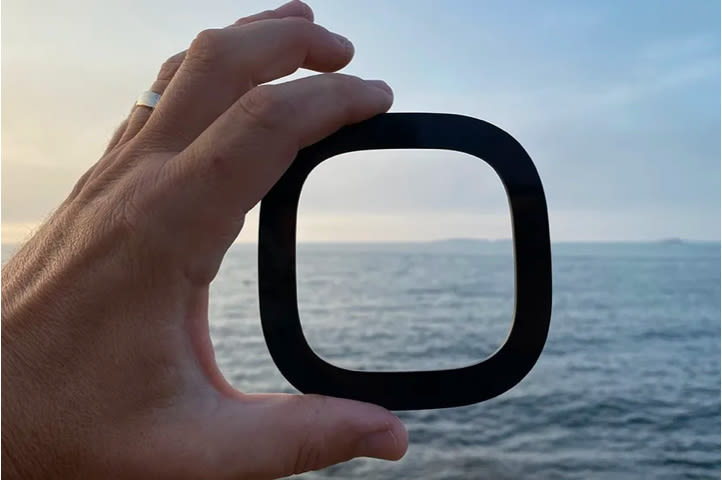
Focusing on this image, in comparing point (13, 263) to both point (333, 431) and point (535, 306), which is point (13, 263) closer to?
point (333, 431)

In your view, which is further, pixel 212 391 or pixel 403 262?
pixel 403 262

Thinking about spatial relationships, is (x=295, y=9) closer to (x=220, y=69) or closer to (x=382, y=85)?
(x=220, y=69)

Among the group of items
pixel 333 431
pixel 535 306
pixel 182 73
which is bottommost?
pixel 333 431

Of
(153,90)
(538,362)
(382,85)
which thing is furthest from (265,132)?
(538,362)

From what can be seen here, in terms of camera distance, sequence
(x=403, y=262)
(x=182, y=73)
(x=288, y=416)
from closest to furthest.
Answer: (x=288, y=416), (x=182, y=73), (x=403, y=262)

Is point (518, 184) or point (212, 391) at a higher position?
point (518, 184)

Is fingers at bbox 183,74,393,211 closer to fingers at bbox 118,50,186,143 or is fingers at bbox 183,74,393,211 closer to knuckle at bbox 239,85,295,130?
knuckle at bbox 239,85,295,130

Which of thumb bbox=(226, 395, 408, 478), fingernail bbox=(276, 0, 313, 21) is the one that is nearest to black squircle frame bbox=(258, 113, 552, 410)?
thumb bbox=(226, 395, 408, 478)

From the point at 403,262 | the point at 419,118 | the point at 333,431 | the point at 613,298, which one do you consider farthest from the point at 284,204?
the point at 403,262
